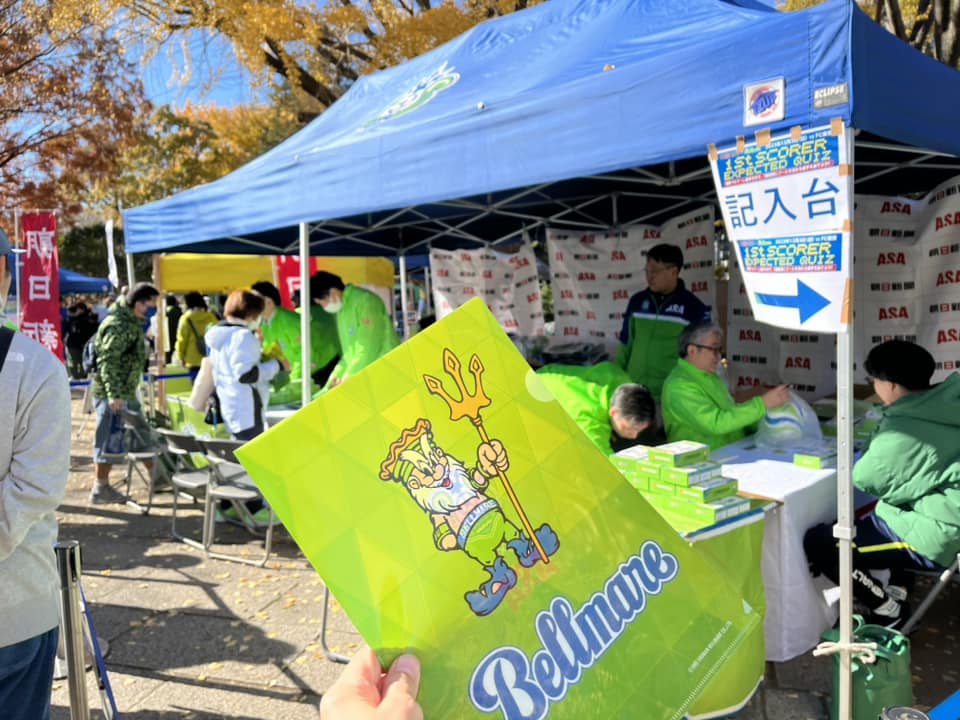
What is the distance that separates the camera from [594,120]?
110 inches

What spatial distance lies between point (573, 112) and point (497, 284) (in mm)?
3720

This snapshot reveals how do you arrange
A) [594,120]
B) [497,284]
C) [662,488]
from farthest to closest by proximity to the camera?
[497,284] → [594,120] → [662,488]

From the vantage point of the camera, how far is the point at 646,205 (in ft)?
19.2

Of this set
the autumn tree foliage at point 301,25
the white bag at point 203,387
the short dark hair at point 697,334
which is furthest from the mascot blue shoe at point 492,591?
the autumn tree foliage at point 301,25

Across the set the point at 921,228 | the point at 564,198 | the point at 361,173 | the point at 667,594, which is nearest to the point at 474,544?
the point at 667,594

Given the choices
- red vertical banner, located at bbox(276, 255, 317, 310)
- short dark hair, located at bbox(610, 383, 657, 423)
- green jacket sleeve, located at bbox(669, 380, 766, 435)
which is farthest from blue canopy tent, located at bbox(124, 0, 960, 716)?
red vertical banner, located at bbox(276, 255, 317, 310)

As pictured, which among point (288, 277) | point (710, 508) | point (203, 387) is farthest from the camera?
point (288, 277)

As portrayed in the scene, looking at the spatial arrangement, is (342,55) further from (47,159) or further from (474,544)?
(474,544)

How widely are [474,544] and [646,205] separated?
508 centimetres

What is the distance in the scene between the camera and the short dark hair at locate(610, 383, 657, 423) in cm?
307

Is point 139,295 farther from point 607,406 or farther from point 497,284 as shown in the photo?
point 607,406

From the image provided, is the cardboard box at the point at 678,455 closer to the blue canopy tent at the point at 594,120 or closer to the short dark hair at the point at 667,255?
the blue canopy tent at the point at 594,120

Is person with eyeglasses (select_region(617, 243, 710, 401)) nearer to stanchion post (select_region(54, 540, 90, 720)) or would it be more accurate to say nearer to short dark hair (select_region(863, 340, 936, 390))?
short dark hair (select_region(863, 340, 936, 390))

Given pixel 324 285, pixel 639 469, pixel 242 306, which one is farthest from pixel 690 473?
pixel 324 285
